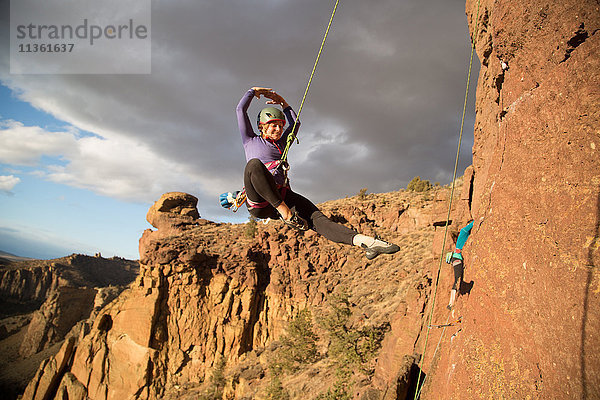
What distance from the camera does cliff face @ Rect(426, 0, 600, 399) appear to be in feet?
8.08

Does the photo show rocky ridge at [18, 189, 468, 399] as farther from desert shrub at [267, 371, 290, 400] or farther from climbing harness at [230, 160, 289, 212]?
climbing harness at [230, 160, 289, 212]

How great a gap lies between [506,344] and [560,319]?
64cm

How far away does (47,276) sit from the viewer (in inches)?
2579

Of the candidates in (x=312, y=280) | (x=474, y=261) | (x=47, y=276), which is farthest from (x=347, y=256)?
(x=47, y=276)

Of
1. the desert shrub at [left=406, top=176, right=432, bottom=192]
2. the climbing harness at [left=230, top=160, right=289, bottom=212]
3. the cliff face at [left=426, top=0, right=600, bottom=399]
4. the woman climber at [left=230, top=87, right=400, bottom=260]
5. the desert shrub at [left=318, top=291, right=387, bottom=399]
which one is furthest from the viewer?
the desert shrub at [left=406, top=176, right=432, bottom=192]

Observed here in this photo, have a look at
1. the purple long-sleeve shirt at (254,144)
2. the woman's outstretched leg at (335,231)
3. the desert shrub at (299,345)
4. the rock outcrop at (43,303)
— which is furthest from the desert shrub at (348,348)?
the rock outcrop at (43,303)

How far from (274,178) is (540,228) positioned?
9.88ft

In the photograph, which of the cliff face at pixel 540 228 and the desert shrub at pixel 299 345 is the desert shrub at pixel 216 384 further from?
the cliff face at pixel 540 228

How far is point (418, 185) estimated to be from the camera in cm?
3431

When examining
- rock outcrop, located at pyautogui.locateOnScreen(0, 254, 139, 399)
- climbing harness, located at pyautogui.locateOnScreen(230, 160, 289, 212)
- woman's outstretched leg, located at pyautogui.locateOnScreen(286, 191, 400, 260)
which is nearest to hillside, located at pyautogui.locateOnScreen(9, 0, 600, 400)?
woman's outstretched leg, located at pyautogui.locateOnScreen(286, 191, 400, 260)

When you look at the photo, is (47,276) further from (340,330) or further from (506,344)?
(506,344)

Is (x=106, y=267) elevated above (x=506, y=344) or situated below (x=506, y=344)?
below

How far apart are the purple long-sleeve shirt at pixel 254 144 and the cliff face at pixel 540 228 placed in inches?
112

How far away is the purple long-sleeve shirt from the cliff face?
2833 mm
